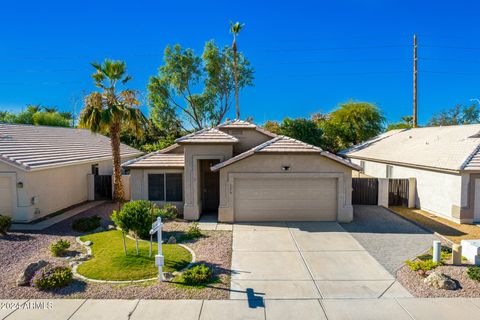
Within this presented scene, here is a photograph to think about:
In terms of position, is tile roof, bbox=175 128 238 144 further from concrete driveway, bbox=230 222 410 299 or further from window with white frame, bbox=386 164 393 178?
window with white frame, bbox=386 164 393 178

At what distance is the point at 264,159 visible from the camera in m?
13.4

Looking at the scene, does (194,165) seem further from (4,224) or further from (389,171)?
(389,171)

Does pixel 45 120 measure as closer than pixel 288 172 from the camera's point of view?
No

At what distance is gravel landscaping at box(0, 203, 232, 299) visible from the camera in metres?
6.94

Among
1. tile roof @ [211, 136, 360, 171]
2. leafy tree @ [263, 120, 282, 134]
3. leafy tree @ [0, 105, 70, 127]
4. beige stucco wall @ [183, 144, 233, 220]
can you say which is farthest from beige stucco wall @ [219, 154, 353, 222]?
leafy tree @ [0, 105, 70, 127]

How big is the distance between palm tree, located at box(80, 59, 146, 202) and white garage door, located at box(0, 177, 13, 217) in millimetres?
4004

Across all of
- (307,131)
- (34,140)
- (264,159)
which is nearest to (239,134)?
(264,159)

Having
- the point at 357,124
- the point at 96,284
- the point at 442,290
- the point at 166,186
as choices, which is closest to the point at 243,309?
the point at 96,284

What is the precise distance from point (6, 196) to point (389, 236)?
16221 millimetres

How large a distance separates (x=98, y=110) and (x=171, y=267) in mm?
9386

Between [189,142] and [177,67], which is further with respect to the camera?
[177,67]

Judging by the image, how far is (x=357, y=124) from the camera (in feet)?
116

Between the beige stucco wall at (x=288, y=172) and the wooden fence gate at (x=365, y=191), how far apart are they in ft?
13.0

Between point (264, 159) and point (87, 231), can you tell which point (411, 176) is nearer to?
point (264, 159)
